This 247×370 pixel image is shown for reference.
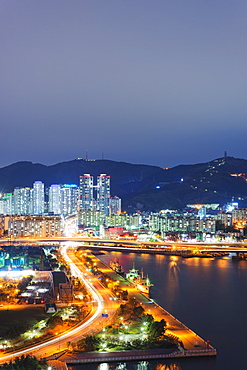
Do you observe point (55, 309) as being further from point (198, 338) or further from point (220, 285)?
point (220, 285)

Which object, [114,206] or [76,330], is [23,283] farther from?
[114,206]

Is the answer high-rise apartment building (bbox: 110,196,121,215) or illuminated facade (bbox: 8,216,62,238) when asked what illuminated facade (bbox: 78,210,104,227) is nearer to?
high-rise apartment building (bbox: 110,196,121,215)

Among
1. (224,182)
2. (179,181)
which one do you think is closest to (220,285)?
(224,182)

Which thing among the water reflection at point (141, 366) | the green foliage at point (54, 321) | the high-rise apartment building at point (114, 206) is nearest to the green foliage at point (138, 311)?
the green foliage at point (54, 321)

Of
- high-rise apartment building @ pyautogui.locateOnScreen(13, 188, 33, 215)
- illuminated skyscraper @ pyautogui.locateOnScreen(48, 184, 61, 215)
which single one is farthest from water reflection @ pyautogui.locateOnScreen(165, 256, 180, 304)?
illuminated skyscraper @ pyautogui.locateOnScreen(48, 184, 61, 215)

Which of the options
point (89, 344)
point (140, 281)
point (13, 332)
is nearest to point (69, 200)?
point (140, 281)
